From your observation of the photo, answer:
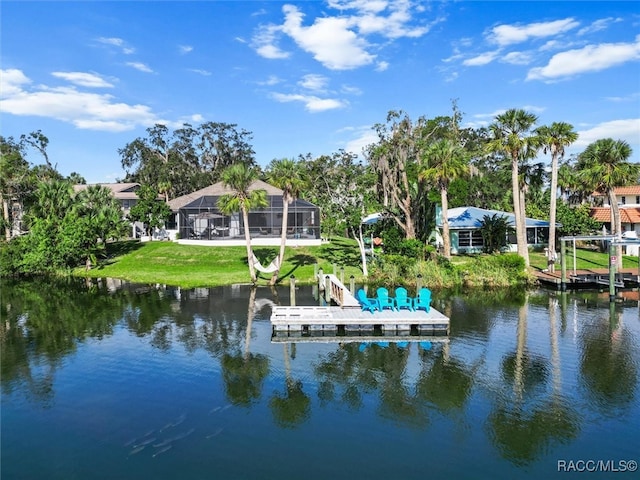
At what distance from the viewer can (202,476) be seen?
1017 centimetres

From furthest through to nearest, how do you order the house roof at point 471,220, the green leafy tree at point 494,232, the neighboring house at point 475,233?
the neighboring house at point 475,233
the house roof at point 471,220
the green leafy tree at point 494,232

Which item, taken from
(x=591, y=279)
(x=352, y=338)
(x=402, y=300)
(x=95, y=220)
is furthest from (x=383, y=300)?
(x=95, y=220)

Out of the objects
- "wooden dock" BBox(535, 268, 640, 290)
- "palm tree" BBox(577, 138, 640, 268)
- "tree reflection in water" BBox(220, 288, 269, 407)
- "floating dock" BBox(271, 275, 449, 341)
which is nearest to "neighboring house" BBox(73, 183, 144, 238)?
"floating dock" BBox(271, 275, 449, 341)

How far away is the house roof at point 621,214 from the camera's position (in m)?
44.4

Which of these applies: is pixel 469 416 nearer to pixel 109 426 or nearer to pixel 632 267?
pixel 109 426

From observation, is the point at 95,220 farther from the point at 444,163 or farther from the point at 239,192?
the point at 444,163

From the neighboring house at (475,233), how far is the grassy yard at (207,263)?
8.91 m

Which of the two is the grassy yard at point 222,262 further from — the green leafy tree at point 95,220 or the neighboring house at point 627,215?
the neighboring house at point 627,215

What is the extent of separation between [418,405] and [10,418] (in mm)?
10739


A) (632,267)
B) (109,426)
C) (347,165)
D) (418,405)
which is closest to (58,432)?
(109,426)

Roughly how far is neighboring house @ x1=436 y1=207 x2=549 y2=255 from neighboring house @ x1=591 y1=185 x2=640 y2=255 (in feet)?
21.3

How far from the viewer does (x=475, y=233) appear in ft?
143

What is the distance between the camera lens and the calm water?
10.8 metres

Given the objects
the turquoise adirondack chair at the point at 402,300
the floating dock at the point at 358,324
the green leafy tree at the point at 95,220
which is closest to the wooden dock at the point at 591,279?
the turquoise adirondack chair at the point at 402,300
